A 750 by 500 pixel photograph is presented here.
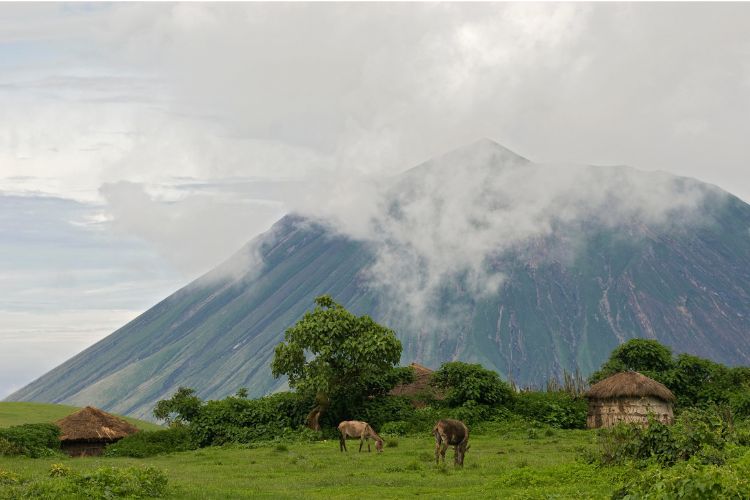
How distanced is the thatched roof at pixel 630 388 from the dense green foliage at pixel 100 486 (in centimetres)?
3836

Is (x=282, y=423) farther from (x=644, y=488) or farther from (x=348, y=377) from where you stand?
(x=644, y=488)

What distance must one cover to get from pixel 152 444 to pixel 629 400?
29257 millimetres

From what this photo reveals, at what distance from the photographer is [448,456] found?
128 ft

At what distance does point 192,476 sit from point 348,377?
2288 cm

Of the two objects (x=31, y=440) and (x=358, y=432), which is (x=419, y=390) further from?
(x=31, y=440)

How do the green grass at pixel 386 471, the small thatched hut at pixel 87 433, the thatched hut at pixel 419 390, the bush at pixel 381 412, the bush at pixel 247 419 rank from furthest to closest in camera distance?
the thatched hut at pixel 419 390, the bush at pixel 381 412, the bush at pixel 247 419, the small thatched hut at pixel 87 433, the green grass at pixel 386 471

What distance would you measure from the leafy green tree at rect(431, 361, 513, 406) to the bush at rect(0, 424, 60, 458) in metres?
24.7

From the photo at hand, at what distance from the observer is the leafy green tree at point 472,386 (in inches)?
2394

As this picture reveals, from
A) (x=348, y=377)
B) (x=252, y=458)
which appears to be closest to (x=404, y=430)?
(x=348, y=377)

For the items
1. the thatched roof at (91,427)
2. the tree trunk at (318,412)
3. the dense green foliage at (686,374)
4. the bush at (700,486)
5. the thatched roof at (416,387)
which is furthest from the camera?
the thatched roof at (416,387)

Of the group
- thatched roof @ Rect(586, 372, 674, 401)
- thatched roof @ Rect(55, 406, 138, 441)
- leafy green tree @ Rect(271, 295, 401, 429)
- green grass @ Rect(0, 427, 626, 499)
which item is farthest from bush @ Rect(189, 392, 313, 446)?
thatched roof @ Rect(586, 372, 674, 401)

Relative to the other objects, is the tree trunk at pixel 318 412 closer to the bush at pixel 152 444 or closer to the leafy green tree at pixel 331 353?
the leafy green tree at pixel 331 353

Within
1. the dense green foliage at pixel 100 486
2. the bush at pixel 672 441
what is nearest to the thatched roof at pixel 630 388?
the bush at pixel 672 441

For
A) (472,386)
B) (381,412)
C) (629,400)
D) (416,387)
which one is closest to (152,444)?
(381,412)
